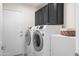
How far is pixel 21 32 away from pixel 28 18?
37 cm

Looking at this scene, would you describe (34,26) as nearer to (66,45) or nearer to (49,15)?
(49,15)

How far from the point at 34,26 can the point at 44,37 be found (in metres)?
0.50

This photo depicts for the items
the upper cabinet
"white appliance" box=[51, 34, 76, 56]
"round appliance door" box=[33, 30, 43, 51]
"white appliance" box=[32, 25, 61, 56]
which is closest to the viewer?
"white appliance" box=[51, 34, 76, 56]

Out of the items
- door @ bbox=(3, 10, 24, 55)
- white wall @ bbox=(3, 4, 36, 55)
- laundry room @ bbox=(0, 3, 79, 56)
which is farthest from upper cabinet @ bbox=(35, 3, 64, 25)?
door @ bbox=(3, 10, 24, 55)

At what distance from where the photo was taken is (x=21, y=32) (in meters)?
2.81

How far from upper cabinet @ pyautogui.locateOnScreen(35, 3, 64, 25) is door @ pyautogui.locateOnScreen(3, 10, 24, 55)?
1.54 ft

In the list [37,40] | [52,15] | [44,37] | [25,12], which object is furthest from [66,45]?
[25,12]

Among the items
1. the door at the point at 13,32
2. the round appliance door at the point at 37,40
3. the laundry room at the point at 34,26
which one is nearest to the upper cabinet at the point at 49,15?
the laundry room at the point at 34,26

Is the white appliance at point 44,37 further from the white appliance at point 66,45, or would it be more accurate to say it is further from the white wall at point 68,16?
the white appliance at point 66,45

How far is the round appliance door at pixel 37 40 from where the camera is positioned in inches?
88.7

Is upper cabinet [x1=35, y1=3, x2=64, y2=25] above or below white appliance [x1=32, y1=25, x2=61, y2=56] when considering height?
above

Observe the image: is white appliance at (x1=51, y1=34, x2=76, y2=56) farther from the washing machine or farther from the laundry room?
the washing machine

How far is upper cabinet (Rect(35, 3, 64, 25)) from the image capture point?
2455 mm

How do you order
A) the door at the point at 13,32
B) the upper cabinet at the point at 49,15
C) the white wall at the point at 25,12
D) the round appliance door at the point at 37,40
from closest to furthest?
1. the round appliance door at the point at 37,40
2. the upper cabinet at the point at 49,15
3. the white wall at the point at 25,12
4. the door at the point at 13,32
